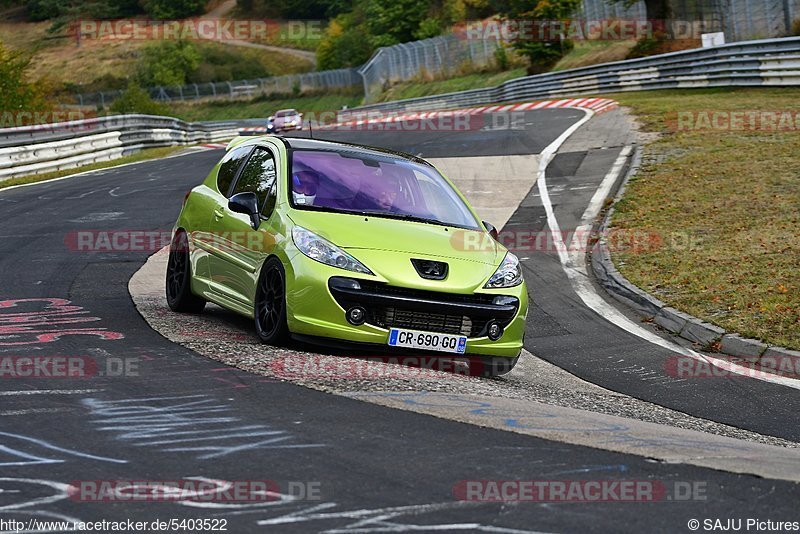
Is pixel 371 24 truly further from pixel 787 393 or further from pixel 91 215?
pixel 787 393

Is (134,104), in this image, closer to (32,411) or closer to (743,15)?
(743,15)

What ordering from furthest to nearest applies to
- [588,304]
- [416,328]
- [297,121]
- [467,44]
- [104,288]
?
[467,44] < [297,121] < [588,304] < [104,288] < [416,328]

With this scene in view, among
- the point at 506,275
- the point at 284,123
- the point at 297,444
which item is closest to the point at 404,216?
the point at 506,275

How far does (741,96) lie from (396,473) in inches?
1091

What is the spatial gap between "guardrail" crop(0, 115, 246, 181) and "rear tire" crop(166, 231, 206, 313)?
15018 millimetres

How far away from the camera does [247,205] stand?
29.7 feet

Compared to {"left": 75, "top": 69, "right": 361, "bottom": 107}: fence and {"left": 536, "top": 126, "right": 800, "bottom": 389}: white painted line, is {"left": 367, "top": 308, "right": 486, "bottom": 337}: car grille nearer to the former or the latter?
{"left": 536, "top": 126, "right": 800, "bottom": 389}: white painted line

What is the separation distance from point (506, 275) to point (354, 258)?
120 cm

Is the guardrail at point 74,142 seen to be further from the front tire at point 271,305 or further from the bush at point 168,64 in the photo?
the bush at point 168,64

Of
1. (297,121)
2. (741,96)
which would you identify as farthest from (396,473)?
(297,121)

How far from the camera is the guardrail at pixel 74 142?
2477 centimetres

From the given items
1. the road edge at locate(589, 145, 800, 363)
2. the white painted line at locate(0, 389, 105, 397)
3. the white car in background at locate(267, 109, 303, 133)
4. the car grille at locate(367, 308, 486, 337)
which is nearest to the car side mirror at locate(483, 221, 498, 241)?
the car grille at locate(367, 308, 486, 337)

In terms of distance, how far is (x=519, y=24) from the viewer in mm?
58250

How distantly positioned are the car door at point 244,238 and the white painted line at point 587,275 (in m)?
3.92
